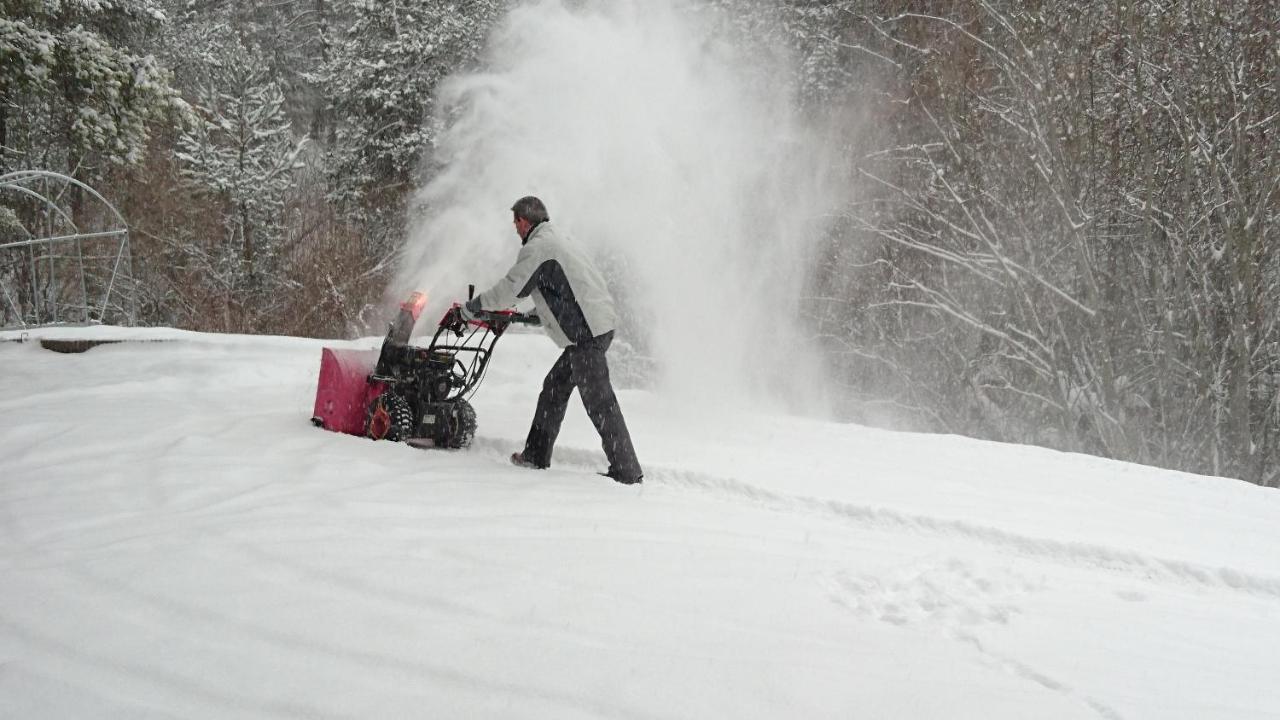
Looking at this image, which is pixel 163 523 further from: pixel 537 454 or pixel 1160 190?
pixel 1160 190

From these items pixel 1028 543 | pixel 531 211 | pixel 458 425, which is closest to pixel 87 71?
pixel 458 425

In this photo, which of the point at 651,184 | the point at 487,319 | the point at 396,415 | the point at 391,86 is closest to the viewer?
the point at 487,319

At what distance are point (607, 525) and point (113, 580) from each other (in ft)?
6.74

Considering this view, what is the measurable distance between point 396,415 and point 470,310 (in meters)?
1.04

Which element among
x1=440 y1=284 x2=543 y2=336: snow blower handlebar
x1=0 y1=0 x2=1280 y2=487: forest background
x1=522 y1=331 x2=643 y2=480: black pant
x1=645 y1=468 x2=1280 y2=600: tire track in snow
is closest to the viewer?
x1=645 y1=468 x2=1280 y2=600: tire track in snow

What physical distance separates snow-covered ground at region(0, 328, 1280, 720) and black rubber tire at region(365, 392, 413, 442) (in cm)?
12

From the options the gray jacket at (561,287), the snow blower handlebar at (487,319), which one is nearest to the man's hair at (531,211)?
the gray jacket at (561,287)

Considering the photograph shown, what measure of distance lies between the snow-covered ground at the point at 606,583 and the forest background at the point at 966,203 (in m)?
5.53

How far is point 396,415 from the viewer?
5824mm

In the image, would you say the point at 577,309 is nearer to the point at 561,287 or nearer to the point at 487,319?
the point at 561,287

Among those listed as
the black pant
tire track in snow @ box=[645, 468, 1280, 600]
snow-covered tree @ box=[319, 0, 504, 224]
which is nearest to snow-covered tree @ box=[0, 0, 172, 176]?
snow-covered tree @ box=[319, 0, 504, 224]

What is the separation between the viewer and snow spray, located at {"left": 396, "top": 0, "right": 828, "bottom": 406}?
1081cm

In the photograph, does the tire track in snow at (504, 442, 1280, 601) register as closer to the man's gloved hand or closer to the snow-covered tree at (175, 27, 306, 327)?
the man's gloved hand

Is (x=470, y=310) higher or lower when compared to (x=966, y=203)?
lower
